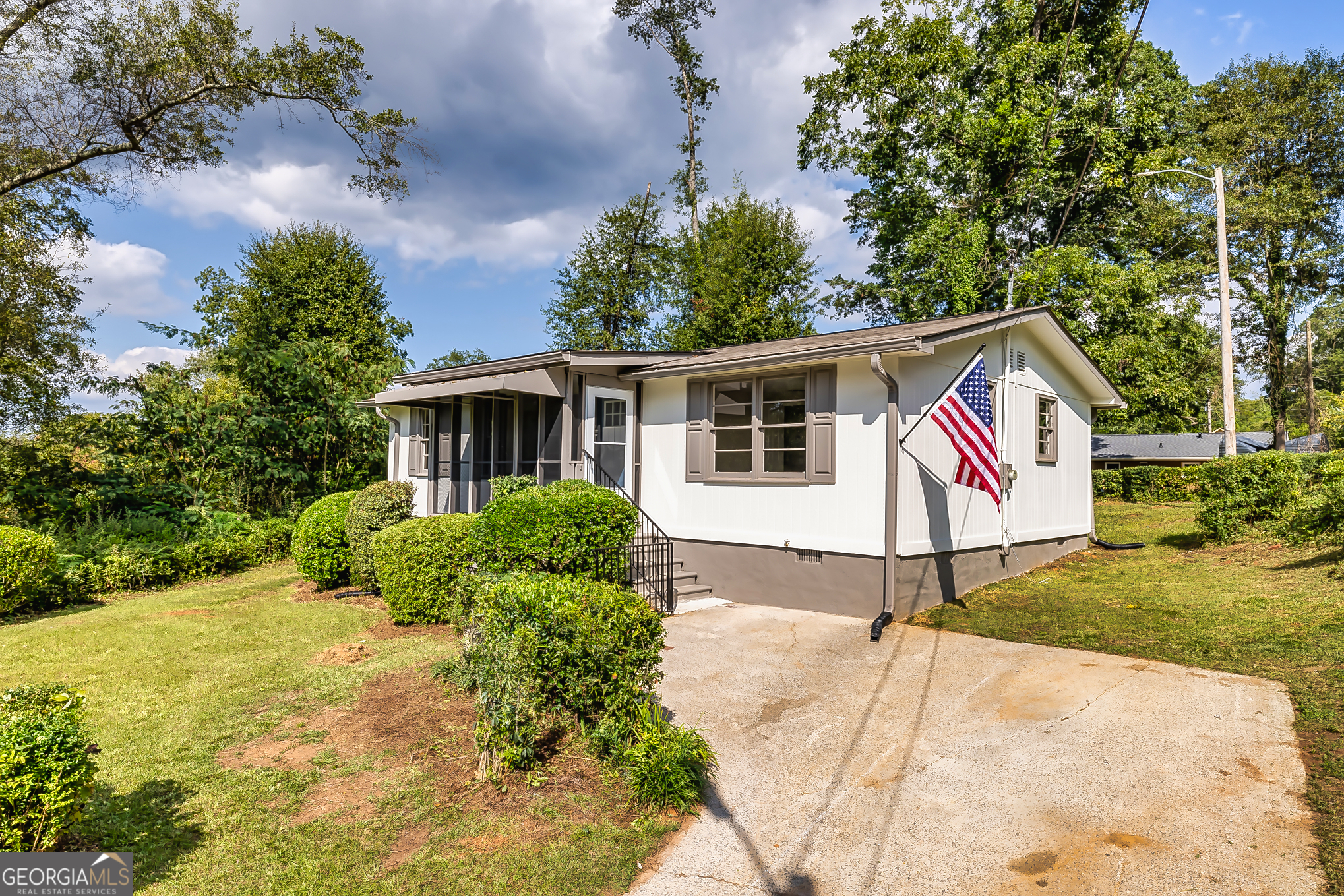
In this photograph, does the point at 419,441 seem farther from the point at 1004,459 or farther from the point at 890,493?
the point at 1004,459

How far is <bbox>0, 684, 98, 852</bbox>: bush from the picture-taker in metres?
2.55

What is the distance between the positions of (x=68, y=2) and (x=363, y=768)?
1485cm

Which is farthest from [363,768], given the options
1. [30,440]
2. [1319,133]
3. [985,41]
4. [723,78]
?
[1319,133]

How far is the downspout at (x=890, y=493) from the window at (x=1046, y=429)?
4696 mm

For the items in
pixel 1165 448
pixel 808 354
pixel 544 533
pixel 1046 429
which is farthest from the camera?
pixel 1165 448

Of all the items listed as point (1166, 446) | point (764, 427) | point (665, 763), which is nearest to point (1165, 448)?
point (1166, 446)

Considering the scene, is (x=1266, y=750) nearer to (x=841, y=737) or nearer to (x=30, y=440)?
(x=841, y=737)

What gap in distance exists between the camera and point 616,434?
10234mm

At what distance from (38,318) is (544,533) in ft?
42.4

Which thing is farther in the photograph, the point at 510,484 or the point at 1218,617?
the point at 510,484

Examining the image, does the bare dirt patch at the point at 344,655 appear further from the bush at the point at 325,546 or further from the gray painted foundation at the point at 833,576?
the gray painted foundation at the point at 833,576

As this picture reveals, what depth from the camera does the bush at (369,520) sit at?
29.4 ft

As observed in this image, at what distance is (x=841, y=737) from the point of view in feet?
15.0

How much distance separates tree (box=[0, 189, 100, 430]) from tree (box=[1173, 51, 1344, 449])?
29897 millimetres
